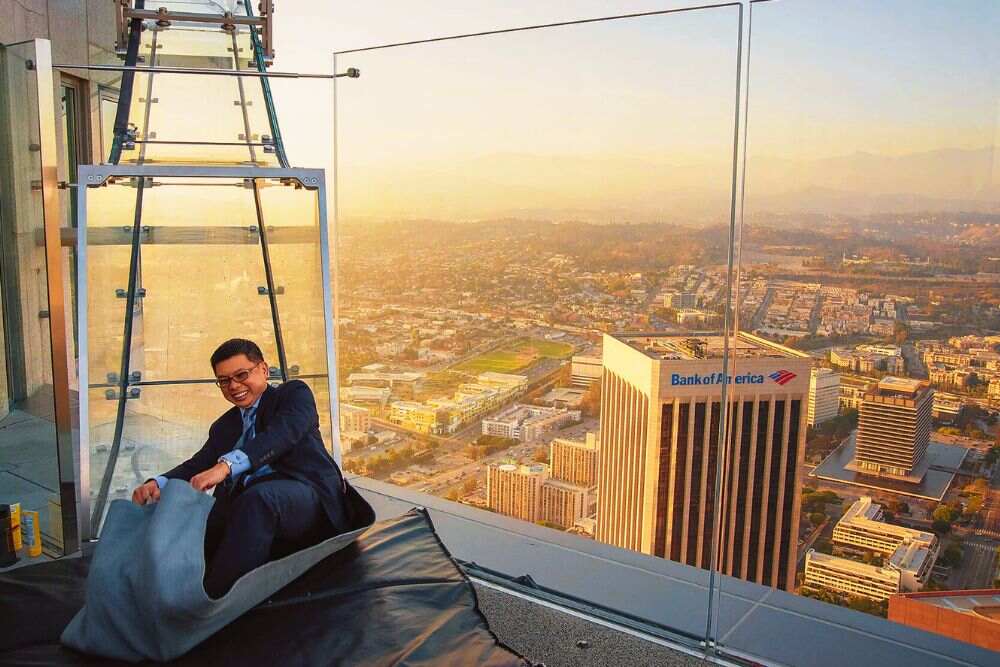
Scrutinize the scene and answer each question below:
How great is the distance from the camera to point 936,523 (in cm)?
249

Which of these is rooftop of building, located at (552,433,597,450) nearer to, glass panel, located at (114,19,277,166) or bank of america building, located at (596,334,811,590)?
bank of america building, located at (596,334,811,590)

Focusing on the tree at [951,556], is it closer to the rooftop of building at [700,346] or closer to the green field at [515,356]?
the rooftop of building at [700,346]

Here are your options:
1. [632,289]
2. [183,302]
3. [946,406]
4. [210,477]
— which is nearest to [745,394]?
[946,406]

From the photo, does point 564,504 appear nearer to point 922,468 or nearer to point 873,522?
point 873,522

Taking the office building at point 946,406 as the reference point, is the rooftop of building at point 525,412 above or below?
below

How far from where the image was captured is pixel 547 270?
3.91 metres

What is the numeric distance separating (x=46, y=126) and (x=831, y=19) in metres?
2.59

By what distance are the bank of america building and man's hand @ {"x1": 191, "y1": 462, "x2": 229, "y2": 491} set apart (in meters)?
1.46

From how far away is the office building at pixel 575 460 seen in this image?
3672mm

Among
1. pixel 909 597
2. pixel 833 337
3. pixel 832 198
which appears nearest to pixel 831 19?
pixel 832 198

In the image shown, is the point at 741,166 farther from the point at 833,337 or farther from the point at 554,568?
the point at 554,568

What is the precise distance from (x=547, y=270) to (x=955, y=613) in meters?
2.04

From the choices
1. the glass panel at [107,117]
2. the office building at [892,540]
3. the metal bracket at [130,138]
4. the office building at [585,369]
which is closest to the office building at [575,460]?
the office building at [585,369]

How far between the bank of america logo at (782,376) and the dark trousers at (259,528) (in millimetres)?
1399
